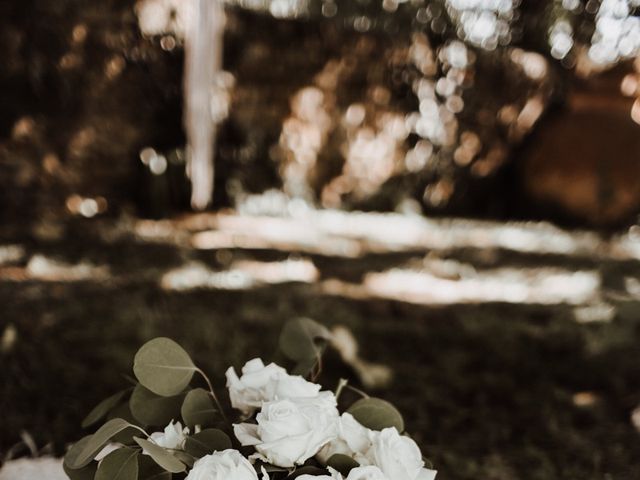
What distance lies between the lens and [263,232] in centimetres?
465

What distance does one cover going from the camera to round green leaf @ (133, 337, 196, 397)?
3.44 feet

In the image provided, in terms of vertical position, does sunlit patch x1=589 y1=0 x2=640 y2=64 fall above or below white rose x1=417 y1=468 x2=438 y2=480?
above

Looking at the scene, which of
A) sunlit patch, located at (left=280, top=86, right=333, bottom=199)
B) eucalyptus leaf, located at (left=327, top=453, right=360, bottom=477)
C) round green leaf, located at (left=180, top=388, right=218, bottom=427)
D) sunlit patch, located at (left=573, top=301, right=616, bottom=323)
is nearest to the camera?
eucalyptus leaf, located at (left=327, top=453, right=360, bottom=477)

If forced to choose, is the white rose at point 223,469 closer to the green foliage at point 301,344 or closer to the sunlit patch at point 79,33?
the green foliage at point 301,344

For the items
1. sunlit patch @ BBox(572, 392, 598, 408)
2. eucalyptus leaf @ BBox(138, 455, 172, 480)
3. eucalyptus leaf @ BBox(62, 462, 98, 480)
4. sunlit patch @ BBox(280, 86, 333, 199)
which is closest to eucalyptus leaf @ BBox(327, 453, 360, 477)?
eucalyptus leaf @ BBox(138, 455, 172, 480)

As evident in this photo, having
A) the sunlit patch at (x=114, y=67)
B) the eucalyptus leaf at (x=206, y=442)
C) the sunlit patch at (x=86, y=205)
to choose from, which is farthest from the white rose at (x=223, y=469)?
the sunlit patch at (x=114, y=67)

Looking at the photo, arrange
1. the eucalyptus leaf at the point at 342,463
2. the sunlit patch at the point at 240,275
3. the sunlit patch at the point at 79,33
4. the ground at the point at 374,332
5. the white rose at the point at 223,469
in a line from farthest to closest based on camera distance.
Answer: the sunlit patch at the point at 79,33
the sunlit patch at the point at 240,275
the ground at the point at 374,332
the eucalyptus leaf at the point at 342,463
the white rose at the point at 223,469

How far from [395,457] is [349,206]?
4.86 meters

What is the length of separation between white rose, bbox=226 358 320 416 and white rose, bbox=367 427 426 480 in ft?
0.40

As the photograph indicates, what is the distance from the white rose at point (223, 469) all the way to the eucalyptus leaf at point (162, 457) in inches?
1.8

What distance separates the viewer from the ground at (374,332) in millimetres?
2119

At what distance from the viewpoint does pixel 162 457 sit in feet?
2.92

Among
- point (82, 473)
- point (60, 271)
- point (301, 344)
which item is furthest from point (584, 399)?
point (60, 271)

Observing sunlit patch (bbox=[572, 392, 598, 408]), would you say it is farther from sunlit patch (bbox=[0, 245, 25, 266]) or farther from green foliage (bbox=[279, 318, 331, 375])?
sunlit patch (bbox=[0, 245, 25, 266])
